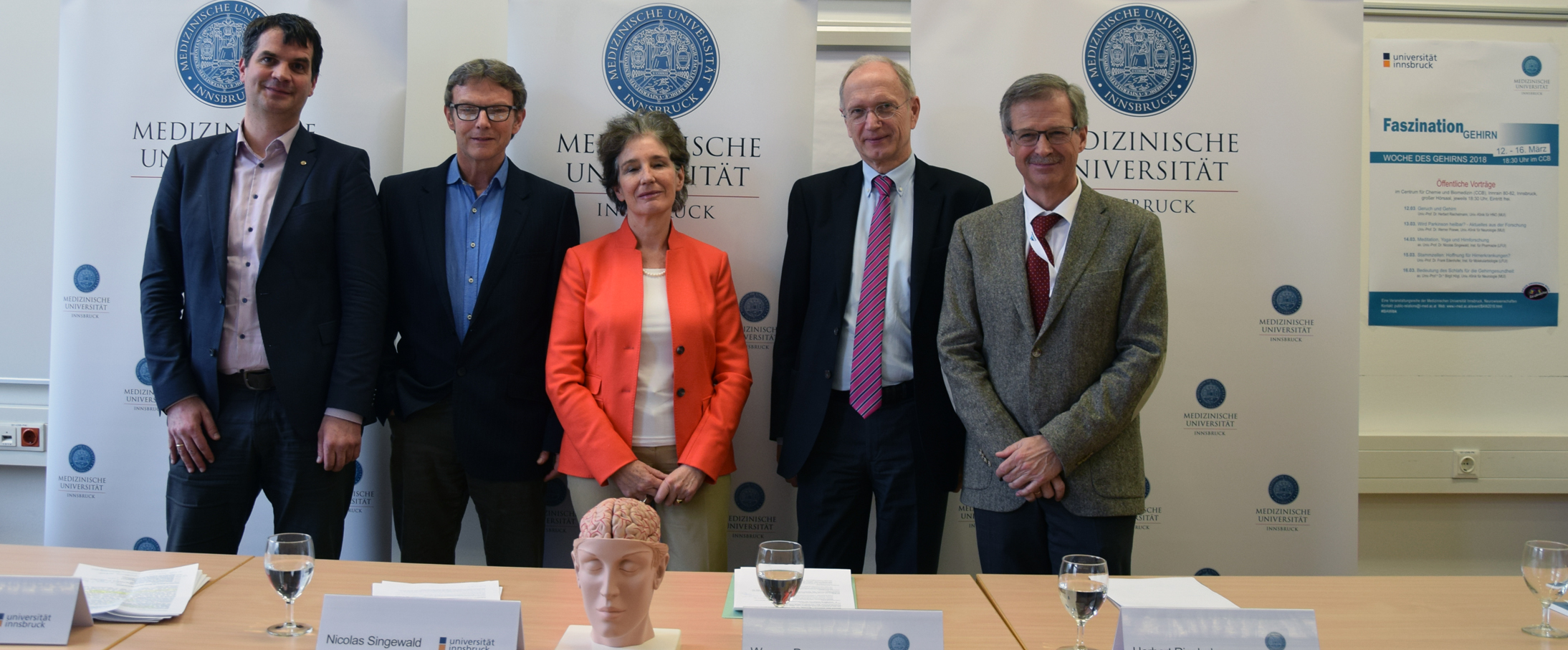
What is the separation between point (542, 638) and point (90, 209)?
8.95ft

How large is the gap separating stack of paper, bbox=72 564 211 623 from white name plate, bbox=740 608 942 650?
986 millimetres

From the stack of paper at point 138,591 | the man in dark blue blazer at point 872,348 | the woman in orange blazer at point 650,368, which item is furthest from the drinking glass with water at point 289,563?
the man in dark blue blazer at point 872,348

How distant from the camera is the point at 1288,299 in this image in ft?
10.4

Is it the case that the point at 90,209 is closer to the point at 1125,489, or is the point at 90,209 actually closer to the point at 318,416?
the point at 318,416

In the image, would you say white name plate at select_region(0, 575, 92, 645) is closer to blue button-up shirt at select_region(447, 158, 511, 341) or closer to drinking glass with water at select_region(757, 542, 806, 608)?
drinking glass with water at select_region(757, 542, 806, 608)

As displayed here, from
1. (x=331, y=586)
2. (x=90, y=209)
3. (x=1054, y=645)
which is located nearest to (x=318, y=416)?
(x=331, y=586)

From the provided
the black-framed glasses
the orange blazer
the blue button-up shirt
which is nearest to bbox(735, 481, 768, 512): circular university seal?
the orange blazer

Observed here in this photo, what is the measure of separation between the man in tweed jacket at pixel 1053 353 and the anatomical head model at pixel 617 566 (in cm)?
118

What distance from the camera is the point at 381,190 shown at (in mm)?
2908

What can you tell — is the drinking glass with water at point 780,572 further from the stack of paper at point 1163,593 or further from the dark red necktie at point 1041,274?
the dark red necktie at point 1041,274

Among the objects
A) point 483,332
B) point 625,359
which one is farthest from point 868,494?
point 483,332

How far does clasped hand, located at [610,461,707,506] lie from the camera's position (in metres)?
2.52

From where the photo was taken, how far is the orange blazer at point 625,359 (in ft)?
8.43

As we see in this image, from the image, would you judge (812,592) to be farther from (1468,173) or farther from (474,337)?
(1468,173)
